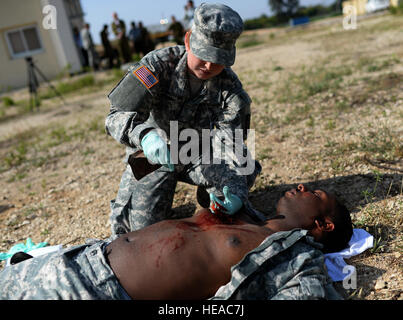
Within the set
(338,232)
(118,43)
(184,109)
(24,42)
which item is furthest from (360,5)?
(338,232)

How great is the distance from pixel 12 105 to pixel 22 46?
17.0ft

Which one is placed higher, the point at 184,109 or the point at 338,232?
the point at 184,109

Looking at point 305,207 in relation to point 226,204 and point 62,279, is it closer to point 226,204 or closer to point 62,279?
point 226,204

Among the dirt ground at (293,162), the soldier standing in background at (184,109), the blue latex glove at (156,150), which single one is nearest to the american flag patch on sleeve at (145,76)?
the soldier standing in background at (184,109)

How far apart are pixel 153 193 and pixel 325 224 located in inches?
44.8

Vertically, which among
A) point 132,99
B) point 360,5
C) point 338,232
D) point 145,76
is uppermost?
point 360,5

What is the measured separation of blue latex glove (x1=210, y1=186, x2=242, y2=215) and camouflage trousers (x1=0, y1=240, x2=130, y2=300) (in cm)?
61

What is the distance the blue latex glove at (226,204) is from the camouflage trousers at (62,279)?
24.1 inches

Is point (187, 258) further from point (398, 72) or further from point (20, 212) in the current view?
point (398, 72)

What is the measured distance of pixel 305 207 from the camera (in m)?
2.12
